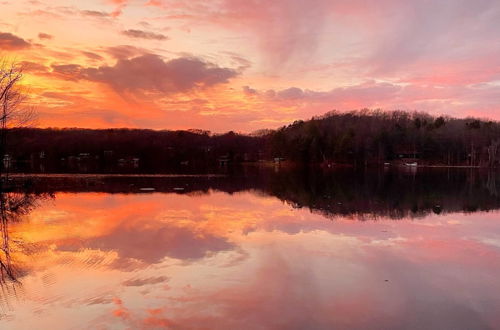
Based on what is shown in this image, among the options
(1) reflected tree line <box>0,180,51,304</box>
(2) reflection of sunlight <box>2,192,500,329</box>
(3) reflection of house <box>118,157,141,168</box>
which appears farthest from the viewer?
(3) reflection of house <box>118,157,141,168</box>

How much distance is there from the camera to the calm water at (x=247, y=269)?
6113 mm

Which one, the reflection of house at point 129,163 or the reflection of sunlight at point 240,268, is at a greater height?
the reflection of house at point 129,163

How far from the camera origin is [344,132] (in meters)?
103

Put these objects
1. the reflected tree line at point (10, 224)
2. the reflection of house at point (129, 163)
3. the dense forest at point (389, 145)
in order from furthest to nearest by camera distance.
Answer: the dense forest at point (389, 145), the reflection of house at point (129, 163), the reflected tree line at point (10, 224)

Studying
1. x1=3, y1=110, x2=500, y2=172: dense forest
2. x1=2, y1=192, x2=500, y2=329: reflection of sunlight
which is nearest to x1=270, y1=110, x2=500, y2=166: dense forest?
x1=3, y1=110, x2=500, y2=172: dense forest

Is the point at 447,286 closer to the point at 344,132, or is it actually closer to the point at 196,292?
the point at 196,292

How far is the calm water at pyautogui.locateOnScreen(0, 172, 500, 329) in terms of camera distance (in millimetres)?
6113

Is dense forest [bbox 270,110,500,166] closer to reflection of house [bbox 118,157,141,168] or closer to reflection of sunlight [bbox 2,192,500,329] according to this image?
reflection of house [bbox 118,157,141,168]

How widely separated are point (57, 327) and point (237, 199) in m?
16.4

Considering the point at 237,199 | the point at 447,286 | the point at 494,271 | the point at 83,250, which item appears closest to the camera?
the point at 447,286

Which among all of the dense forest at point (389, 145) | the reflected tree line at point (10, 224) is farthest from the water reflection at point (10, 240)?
the dense forest at point (389, 145)

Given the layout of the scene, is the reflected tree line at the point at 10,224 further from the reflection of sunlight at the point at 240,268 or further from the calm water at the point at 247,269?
the reflection of sunlight at the point at 240,268

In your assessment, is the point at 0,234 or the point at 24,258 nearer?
the point at 24,258

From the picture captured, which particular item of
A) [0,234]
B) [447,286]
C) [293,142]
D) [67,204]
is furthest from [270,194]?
[293,142]
